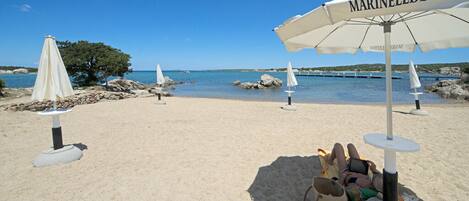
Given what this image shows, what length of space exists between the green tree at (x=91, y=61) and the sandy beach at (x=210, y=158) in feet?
57.0

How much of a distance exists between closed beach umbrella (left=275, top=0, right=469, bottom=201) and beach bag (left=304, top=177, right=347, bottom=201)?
1.77 ft

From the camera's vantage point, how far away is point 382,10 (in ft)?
6.88

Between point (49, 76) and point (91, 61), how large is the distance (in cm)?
2483

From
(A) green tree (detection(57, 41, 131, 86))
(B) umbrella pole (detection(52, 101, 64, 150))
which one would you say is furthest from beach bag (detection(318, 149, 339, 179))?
(A) green tree (detection(57, 41, 131, 86))

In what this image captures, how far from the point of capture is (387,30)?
2.96m

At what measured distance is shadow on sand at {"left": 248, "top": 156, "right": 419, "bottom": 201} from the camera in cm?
383

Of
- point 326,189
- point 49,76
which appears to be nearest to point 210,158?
point 326,189

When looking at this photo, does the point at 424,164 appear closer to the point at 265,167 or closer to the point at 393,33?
the point at 393,33

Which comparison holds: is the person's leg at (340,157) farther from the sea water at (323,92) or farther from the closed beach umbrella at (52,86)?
the sea water at (323,92)

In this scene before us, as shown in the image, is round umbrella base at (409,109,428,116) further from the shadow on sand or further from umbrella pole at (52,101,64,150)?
umbrella pole at (52,101,64,150)

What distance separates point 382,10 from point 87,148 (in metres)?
6.89

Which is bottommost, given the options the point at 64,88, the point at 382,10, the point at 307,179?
the point at 307,179

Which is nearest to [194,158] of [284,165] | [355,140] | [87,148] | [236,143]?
[236,143]

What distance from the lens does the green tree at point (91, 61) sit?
1009 inches
